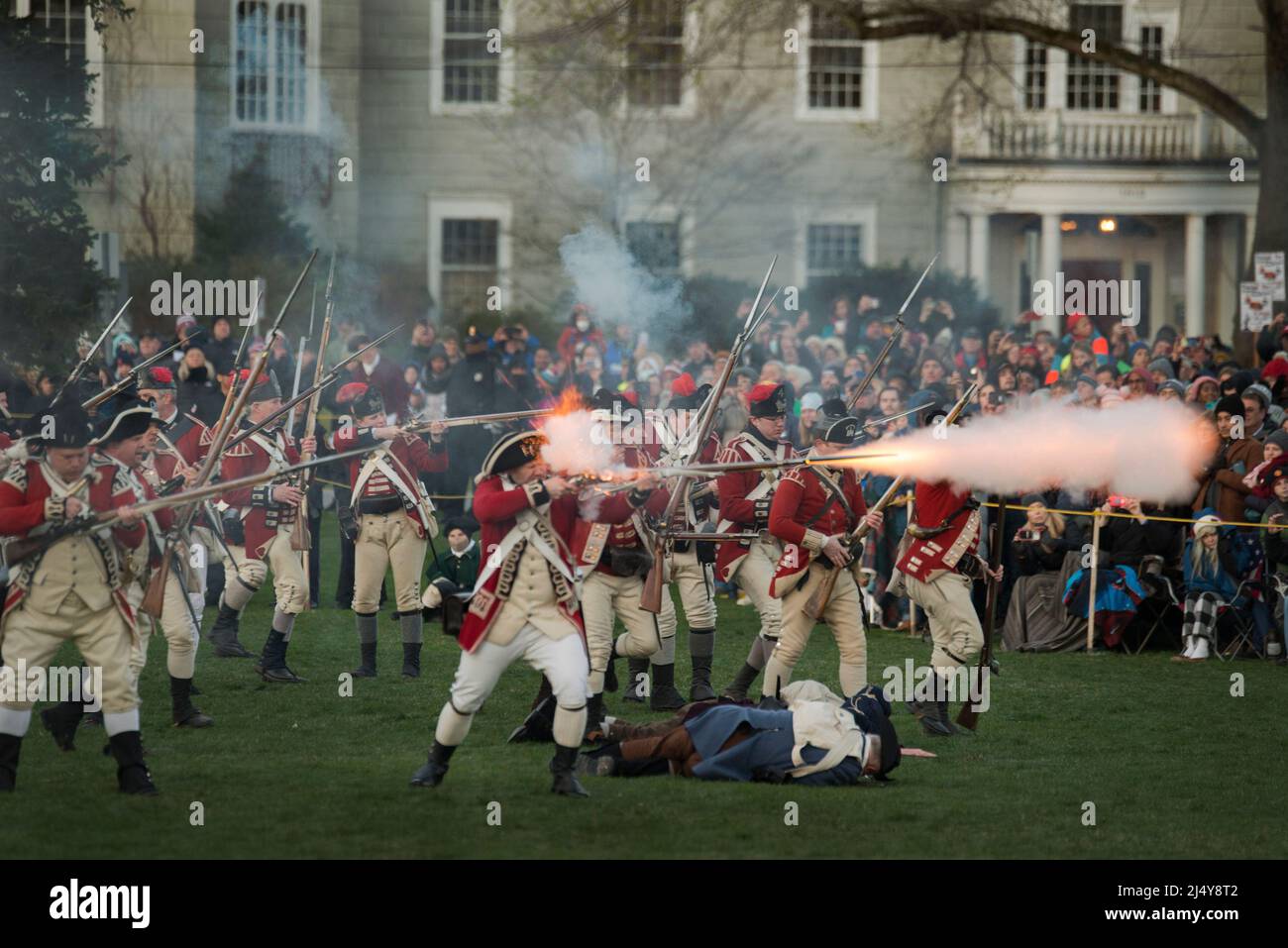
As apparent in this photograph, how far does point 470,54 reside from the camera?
3644 cm

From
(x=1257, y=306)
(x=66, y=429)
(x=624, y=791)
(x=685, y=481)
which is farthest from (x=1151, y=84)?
(x=66, y=429)

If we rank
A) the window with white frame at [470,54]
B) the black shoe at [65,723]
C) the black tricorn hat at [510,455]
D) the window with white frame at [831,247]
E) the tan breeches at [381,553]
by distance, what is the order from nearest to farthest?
the black tricorn hat at [510,455] < the black shoe at [65,723] < the tan breeches at [381,553] < the window with white frame at [470,54] < the window with white frame at [831,247]

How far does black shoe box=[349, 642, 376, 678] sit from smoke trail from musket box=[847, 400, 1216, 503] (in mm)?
4888

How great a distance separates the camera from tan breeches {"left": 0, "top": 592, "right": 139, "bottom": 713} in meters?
10.1

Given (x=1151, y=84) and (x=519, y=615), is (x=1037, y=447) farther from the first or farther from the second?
(x=1151, y=84)

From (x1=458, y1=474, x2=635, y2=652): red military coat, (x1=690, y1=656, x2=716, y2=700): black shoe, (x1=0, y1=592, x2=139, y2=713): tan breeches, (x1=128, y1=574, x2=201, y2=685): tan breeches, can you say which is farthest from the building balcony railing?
(x1=0, y1=592, x2=139, y2=713): tan breeches

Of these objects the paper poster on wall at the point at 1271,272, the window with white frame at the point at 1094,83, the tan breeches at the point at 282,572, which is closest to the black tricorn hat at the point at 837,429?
the tan breeches at the point at 282,572

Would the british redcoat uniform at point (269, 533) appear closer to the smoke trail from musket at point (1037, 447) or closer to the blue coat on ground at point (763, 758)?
the blue coat on ground at point (763, 758)

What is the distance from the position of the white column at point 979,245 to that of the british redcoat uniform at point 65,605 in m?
29.5

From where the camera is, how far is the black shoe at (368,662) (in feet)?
48.7

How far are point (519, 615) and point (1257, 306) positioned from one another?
15821mm

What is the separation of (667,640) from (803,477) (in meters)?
1.85

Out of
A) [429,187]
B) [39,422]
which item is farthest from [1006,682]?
[429,187]

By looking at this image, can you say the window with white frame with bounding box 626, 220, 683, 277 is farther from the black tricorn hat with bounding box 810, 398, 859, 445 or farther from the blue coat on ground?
the blue coat on ground
